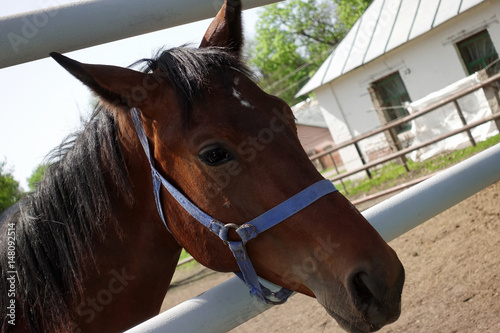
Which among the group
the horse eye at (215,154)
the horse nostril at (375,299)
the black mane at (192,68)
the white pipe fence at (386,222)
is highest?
the black mane at (192,68)

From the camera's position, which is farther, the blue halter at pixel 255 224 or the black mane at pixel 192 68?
the black mane at pixel 192 68

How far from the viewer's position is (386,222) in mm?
1774

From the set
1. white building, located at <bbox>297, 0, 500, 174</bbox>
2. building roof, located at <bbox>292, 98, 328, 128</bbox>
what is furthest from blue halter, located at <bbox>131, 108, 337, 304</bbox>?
building roof, located at <bbox>292, 98, 328, 128</bbox>

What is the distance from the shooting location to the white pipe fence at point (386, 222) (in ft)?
4.39

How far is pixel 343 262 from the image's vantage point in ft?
4.82

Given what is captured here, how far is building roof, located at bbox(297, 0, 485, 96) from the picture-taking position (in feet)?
41.8

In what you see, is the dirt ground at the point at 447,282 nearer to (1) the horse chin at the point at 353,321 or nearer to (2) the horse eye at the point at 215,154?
(1) the horse chin at the point at 353,321

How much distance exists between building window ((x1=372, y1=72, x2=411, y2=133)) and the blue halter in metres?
14.3

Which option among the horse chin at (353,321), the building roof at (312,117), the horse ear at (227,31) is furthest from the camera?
the building roof at (312,117)

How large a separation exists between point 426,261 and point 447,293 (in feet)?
3.71

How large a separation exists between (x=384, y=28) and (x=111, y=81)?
1537 centimetres

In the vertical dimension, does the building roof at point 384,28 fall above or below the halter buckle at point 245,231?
above

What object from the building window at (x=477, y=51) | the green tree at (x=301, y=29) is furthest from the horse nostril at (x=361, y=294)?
the green tree at (x=301, y=29)

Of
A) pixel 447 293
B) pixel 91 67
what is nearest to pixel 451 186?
pixel 91 67
